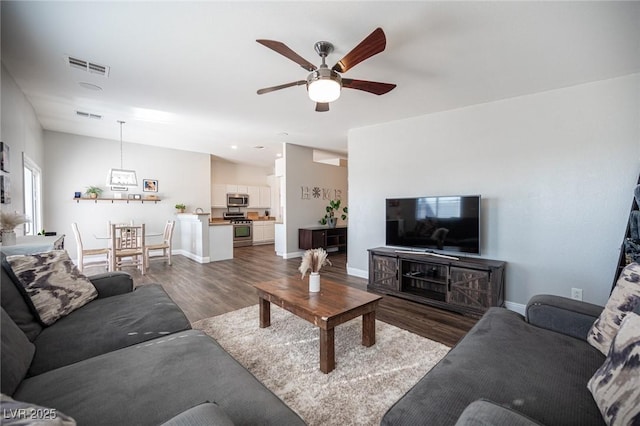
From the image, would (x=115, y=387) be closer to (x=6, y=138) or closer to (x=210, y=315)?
(x=210, y=315)

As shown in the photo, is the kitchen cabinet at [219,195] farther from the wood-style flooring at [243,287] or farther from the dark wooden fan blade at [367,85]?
the dark wooden fan blade at [367,85]

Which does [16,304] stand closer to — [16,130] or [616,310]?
[16,130]

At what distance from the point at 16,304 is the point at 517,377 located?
8.83ft

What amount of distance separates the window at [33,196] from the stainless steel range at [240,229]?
4.21 meters

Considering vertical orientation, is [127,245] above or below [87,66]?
below

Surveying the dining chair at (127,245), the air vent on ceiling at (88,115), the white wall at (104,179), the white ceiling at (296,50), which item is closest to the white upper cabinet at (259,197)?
the white wall at (104,179)

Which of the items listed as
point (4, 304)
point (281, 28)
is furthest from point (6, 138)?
point (281, 28)

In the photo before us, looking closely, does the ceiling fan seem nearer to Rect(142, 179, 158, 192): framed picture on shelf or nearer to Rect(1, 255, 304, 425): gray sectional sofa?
Rect(1, 255, 304, 425): gray sectional sofa

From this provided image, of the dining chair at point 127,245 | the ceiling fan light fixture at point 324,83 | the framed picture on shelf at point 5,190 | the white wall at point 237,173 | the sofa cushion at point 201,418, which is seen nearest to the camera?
the sofa cushion at point 201,418

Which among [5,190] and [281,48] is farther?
[5,190]

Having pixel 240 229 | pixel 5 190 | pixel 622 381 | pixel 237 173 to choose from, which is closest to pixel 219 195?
pixel 237 173

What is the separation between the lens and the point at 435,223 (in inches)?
143

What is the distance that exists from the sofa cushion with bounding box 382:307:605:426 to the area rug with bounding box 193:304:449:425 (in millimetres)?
603

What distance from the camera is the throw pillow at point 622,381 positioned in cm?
89
